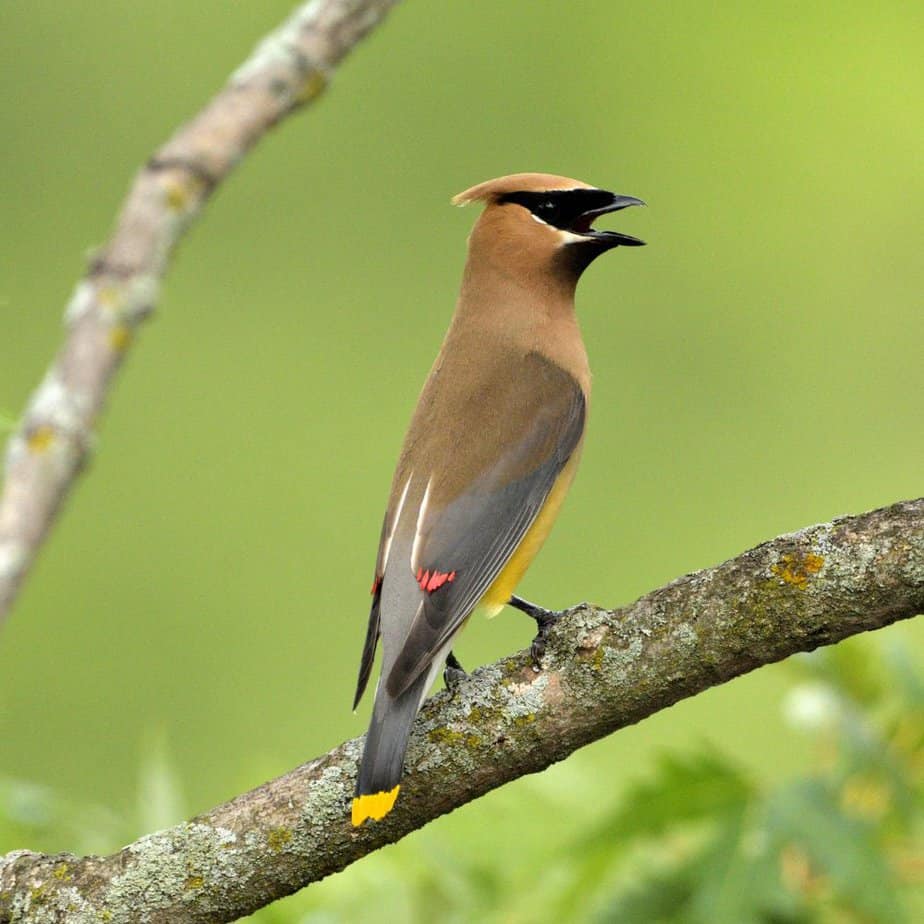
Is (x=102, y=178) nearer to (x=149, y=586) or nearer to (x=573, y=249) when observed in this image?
(x=149, y=586)

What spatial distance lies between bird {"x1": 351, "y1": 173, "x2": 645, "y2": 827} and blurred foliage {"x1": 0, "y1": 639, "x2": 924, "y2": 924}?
1.09ft

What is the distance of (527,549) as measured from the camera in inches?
140

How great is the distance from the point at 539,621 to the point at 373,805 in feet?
2.07

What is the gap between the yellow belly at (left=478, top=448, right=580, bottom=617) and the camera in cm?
352

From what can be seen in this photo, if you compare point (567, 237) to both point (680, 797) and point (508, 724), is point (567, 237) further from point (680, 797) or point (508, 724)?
point (508, 724)

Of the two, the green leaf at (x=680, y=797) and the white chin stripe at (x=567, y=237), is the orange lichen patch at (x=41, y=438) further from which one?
the white chin stripe at (x=567, y=237)

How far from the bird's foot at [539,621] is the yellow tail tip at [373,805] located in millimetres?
287

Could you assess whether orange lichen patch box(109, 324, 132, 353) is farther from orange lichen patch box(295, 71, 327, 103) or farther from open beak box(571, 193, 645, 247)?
open beak box(571, 193, 645, 247)

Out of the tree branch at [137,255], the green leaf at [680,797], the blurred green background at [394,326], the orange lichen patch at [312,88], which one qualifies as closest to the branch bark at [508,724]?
the green leaf at [680,797]

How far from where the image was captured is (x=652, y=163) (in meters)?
9.62

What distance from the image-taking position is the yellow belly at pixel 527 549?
3516 mm

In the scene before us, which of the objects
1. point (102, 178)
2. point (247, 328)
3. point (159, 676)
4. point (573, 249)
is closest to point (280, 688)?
point (159, 676)

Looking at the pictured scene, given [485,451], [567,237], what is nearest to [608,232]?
[567,237]

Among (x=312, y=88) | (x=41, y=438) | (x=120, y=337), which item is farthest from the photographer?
(x=312, y=88)
